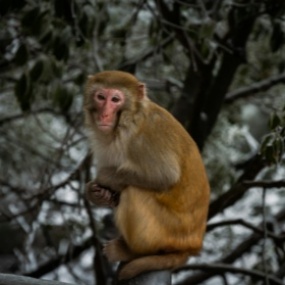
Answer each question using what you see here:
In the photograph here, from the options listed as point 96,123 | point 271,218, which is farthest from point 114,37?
point 96,123

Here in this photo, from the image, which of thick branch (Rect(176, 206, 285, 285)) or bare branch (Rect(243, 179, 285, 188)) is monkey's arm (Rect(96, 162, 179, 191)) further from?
thick branch (Rect(176, 206, 285, 285))

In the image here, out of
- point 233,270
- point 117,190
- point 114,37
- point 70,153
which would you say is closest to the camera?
point 117,190

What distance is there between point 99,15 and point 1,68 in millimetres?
1595

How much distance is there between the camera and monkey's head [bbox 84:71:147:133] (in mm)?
4934

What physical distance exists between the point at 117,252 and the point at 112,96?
82 centimetres

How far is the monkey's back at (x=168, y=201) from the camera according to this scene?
4859 mm

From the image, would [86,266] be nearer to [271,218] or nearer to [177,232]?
[271,218]

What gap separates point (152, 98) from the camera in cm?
791

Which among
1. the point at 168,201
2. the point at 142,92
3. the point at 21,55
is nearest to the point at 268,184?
the point at 168,201

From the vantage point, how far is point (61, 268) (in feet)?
28.2

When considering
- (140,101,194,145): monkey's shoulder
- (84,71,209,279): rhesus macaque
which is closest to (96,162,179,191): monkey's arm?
(84,71,209,279): rhesus macaque

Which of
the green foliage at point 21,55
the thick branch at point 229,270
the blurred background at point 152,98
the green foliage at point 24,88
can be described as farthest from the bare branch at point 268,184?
the green foliage at point 21,55

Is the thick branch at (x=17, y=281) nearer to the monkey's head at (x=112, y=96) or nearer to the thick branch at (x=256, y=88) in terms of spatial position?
the monkey's head at (x=112, y=96)

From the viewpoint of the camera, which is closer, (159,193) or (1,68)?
(159,193)
